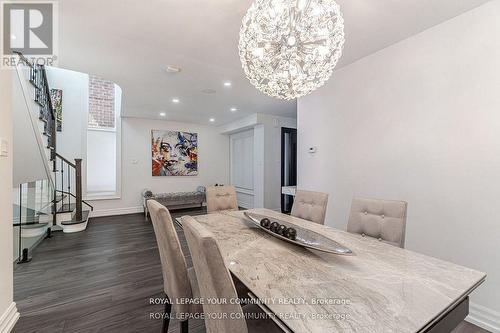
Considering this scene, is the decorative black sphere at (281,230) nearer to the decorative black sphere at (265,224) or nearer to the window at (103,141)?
the decorative black sphere at (265,224)

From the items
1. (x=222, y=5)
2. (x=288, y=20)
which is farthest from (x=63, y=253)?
(x=288, y=20)

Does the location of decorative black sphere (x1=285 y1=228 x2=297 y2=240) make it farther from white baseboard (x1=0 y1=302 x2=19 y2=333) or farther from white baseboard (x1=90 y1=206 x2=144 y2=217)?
white baseboard (x1=90 y1=206 x2=144 y2=217)

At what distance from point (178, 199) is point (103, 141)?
252 cm

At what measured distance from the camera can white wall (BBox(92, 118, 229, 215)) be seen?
18.7ft

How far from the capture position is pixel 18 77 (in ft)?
8.43

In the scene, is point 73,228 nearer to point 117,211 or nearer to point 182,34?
point 117,211

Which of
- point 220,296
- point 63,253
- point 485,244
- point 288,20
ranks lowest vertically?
point 63,253

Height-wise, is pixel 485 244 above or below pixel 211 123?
below

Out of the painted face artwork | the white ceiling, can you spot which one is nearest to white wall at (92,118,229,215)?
the painted face artwork

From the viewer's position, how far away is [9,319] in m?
1.64

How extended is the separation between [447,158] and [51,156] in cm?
631

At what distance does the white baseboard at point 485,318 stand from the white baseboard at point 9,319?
3685mm

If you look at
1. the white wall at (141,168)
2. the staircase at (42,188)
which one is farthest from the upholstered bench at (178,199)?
the staircase at (42,188)

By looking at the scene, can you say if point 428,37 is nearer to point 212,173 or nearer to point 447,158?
point 447,158
